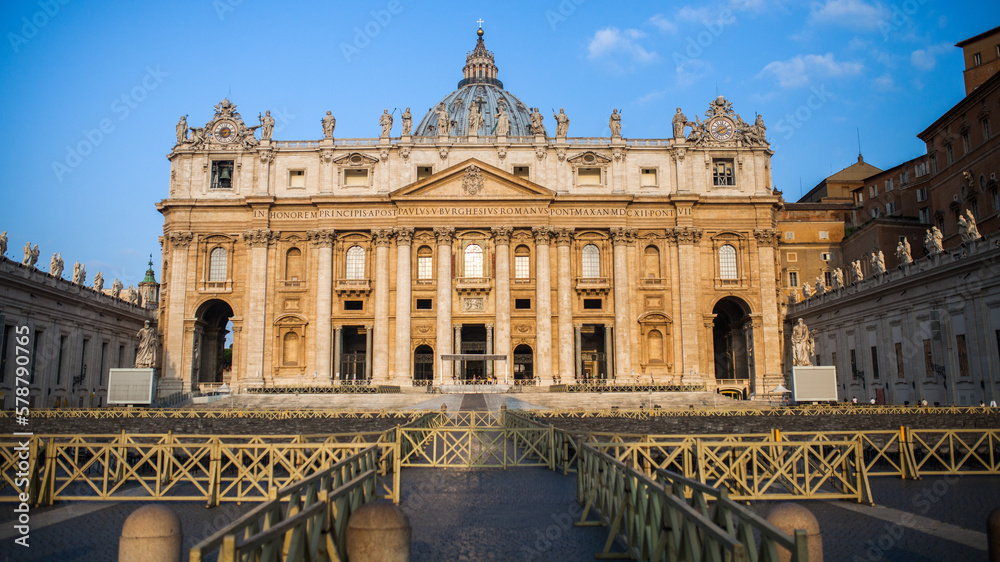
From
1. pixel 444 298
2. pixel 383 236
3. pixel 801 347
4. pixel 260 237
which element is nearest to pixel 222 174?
pixel 260 237

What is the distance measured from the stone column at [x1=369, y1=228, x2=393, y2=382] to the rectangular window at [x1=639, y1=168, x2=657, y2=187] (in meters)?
20.6

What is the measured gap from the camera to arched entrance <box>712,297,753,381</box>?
6022 centimetres

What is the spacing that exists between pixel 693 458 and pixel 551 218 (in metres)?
44.6

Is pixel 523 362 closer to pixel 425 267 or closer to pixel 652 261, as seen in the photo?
pixel 425 267

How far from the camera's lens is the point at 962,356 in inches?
1529

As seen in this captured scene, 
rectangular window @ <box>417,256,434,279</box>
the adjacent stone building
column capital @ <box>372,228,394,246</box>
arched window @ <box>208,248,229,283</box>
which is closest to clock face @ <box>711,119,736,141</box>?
the adjacent stone building

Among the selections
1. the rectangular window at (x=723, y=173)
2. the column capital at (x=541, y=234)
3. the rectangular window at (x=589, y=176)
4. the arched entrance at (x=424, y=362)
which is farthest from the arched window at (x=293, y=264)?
the rectangular window at (x=723, y=173)

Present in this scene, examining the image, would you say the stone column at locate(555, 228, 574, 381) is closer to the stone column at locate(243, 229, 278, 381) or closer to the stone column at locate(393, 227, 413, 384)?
the stone column at locate(393, 227, 413, 384)

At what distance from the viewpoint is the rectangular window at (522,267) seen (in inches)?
2333

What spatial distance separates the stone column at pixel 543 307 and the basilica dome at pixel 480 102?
34005mm

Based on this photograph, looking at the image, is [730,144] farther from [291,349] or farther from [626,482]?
[626,482]

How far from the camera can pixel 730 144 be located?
61031 mm

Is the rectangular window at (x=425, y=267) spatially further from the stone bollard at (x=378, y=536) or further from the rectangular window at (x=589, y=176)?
the stone bollard at (x=378, y=536)

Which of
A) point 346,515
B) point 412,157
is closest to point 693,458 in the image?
point 346,515
